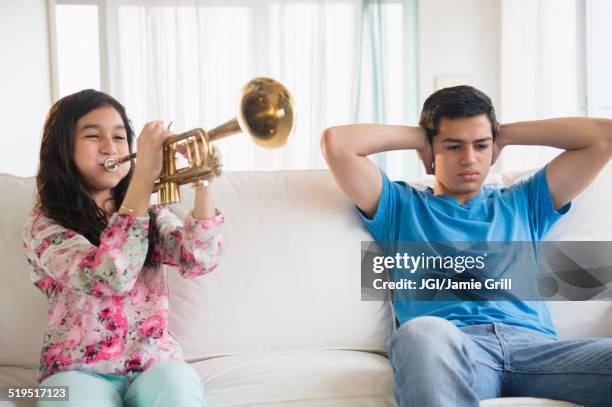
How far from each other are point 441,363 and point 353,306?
0.54m

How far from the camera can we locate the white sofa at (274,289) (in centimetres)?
168

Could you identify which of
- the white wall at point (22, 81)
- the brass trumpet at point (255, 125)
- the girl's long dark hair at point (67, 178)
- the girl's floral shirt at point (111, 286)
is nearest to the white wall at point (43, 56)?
the white wall at point (22, 81)

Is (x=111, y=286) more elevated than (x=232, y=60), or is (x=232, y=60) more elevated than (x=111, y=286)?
(x=232, y=60)

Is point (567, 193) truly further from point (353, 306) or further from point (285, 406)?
point (285, 406)

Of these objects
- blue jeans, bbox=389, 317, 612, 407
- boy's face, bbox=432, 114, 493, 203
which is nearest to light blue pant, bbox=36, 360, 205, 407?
blue jeans, bbox=389, 317, 612, 407

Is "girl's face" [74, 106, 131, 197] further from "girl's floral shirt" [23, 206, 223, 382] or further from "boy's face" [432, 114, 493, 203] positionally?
"boy's face" [432, 114, 493, 203]

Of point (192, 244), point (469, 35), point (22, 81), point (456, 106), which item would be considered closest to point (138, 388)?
point (192, 244)

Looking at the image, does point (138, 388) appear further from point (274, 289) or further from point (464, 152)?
point (464, 152)

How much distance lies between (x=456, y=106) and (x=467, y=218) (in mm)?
302

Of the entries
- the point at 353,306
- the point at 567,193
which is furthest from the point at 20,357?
the point at 567,193

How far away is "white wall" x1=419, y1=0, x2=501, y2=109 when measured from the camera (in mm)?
4293

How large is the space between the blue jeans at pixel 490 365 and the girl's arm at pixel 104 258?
568 mm

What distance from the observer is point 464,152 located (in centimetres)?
173

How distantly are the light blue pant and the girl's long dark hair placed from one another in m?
0.31
